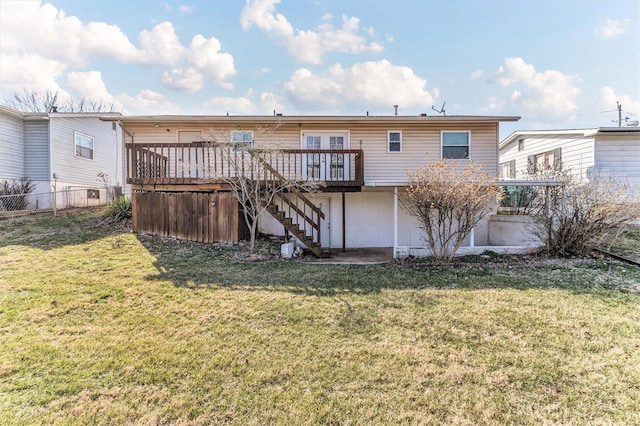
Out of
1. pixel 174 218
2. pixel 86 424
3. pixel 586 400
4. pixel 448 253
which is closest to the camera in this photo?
pixel 86 424

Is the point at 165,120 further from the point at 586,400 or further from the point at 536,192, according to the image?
the point at 536,192

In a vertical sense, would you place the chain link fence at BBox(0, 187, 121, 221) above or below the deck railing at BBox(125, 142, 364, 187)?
below

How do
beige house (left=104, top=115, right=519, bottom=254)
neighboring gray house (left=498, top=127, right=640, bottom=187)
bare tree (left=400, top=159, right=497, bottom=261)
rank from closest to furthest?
bare tree (left=400, top=159, right=497, bottom=261) → beige house (left=104, top=115, right=519, bottom=254) → neighboring gray house (left=498, top=127, right=640, bottom=187)

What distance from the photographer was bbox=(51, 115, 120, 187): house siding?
1375 centimetres

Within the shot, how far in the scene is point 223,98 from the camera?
52.4ft

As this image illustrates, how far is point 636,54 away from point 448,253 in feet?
36.3

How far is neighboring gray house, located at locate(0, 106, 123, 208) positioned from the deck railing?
16.8ft

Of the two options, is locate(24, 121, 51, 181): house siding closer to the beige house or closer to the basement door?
the beige house

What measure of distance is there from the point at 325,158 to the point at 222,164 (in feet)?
10.7

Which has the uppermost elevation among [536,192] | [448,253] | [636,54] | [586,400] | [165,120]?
[636,54]

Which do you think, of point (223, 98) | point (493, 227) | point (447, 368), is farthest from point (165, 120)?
point (493, 227)

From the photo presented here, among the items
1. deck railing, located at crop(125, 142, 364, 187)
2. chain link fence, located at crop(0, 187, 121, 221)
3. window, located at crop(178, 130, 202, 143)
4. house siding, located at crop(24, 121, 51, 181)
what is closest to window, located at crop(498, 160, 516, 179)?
deck railing, located at crop(125, 142, 364, 187)

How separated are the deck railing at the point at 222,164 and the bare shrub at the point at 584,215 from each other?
5279 millimetres

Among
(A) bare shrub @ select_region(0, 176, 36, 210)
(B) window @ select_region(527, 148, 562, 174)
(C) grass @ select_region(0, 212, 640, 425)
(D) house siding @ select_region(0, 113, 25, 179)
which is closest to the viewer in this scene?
(C) grass @ select_region(0, 212, 640, 425)
